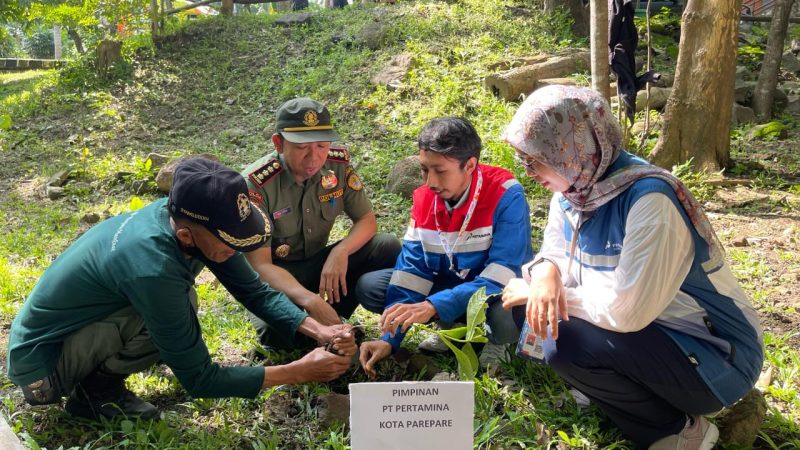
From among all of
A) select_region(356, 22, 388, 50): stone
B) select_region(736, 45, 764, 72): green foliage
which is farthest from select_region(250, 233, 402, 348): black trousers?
select_region(736, 45, 764, 72): green foliage

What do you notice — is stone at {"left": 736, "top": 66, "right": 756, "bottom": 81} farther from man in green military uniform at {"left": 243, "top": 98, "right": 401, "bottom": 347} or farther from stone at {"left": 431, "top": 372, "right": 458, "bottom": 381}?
stone at {"left": 431, "top": 372, "right": 458, "bottom": 381}

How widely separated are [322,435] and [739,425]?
1509mm

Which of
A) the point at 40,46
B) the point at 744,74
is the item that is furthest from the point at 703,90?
the point at 40,46

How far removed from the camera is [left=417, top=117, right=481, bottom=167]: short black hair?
9.41 feet

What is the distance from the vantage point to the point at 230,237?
7.41 feet

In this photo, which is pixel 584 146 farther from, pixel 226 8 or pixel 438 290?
pixel 226 8

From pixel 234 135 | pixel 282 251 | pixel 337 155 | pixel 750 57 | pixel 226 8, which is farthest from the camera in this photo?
pixel 226 8

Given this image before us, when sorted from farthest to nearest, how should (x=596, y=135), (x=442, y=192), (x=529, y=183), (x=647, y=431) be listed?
(x=529, y=183) < (x=442, y=192) < (x=647, y=431) < (x=596, y=135)

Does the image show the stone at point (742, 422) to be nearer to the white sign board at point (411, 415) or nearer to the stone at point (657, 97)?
the white sign board at point (411, 415)

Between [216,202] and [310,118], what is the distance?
109cm

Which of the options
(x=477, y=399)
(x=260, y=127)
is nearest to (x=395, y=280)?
(x=477, y=399)

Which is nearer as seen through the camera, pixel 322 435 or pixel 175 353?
pixel 175 353

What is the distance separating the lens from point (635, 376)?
2234 mm

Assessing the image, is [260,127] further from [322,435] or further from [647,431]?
[647,431]
